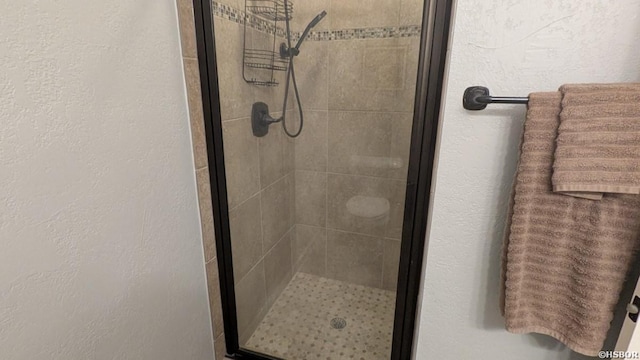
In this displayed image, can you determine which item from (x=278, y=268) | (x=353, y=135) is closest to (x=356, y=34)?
(x=353, y=135)

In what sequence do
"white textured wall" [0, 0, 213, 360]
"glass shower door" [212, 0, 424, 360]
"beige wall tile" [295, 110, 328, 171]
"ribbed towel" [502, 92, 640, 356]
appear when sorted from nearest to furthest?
1. "white textured wall" [0, 0, 213, 360]
2. "ribbed towel" [502, 92, 640, 356]
3. "glass shower door" [212, 0, 424, 360]
4. "beige wall tile" [295, 110, 328, 171]

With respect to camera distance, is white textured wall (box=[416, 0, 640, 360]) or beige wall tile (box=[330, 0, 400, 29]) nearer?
white textured wall (box=[416, 0, 640, 360])

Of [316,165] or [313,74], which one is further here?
[316,165]

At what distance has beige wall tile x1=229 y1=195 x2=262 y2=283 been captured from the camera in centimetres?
136

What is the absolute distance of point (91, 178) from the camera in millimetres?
743

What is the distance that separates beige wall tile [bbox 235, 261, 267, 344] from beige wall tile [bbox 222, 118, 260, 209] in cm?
42

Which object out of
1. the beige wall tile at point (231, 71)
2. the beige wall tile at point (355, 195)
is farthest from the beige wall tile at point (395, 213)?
the beige wall tile at point (231, 71)

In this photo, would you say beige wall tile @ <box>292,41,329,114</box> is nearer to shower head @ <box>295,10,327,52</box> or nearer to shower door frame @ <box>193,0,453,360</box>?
shower head @ <box>295,10,327,52</box>

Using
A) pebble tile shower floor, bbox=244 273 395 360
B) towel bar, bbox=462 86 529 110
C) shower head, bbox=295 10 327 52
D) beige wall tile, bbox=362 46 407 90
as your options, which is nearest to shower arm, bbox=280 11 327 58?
shower head, bbox=295 10 327 52

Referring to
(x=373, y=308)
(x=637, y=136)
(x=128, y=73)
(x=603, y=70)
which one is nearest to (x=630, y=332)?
(x=637, y=136)

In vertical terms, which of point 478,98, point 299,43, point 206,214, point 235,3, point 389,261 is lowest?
point 389,261

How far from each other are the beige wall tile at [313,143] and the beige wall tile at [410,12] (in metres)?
0.61

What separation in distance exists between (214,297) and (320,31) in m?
1.34

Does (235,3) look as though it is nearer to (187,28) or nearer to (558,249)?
(187,28)
